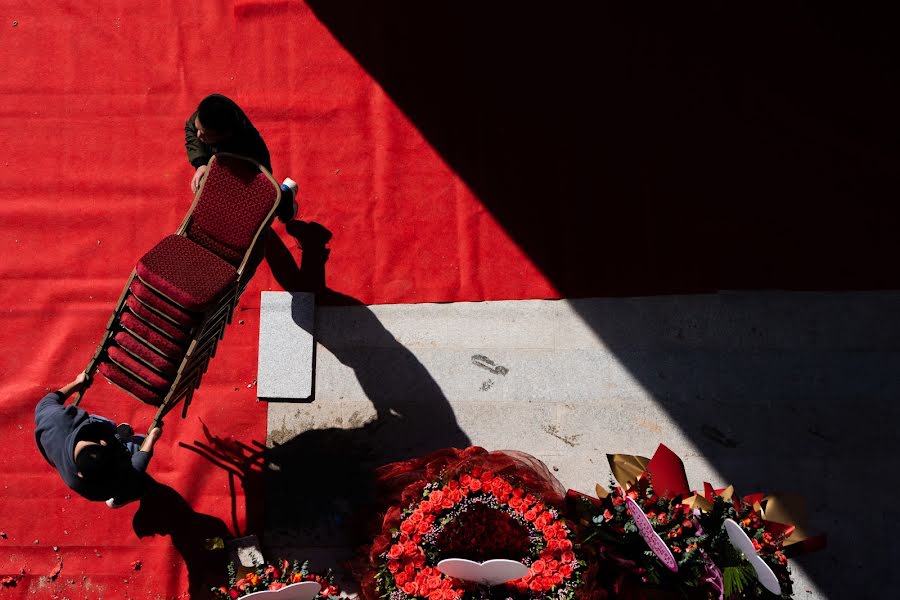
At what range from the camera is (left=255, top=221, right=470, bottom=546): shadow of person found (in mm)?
3992

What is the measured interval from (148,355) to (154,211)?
4.39ft

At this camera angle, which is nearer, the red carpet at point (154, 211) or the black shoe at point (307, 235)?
the red carpet at point (154, 211)

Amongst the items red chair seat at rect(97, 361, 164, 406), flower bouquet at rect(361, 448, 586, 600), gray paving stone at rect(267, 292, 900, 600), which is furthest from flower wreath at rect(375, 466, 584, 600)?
red chair seat at rect(97, 361, 164, 406)

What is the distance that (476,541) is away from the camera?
2.99 metres

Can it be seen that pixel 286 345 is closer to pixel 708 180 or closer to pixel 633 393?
pixel 633 393

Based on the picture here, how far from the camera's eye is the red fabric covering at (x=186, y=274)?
3314 mm

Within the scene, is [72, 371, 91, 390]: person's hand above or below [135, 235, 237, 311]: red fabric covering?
below

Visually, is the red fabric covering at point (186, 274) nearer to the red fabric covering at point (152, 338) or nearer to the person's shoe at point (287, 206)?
the red fabric covering at point (152, 338)

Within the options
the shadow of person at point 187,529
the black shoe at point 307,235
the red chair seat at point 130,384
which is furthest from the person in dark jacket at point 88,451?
the black shoe at point 307,235

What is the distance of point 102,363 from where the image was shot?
11.2 feet

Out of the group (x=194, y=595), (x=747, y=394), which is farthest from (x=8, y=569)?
(x=747, y=394)

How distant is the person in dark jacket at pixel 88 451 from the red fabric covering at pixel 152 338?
32 cm

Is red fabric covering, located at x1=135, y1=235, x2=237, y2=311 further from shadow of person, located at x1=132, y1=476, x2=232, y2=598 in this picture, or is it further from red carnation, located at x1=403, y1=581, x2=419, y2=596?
red carnation, located at x1=403, y1=581, x2=419, y2=596

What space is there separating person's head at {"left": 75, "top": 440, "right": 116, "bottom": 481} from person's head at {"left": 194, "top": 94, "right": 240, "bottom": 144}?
1.54 m
